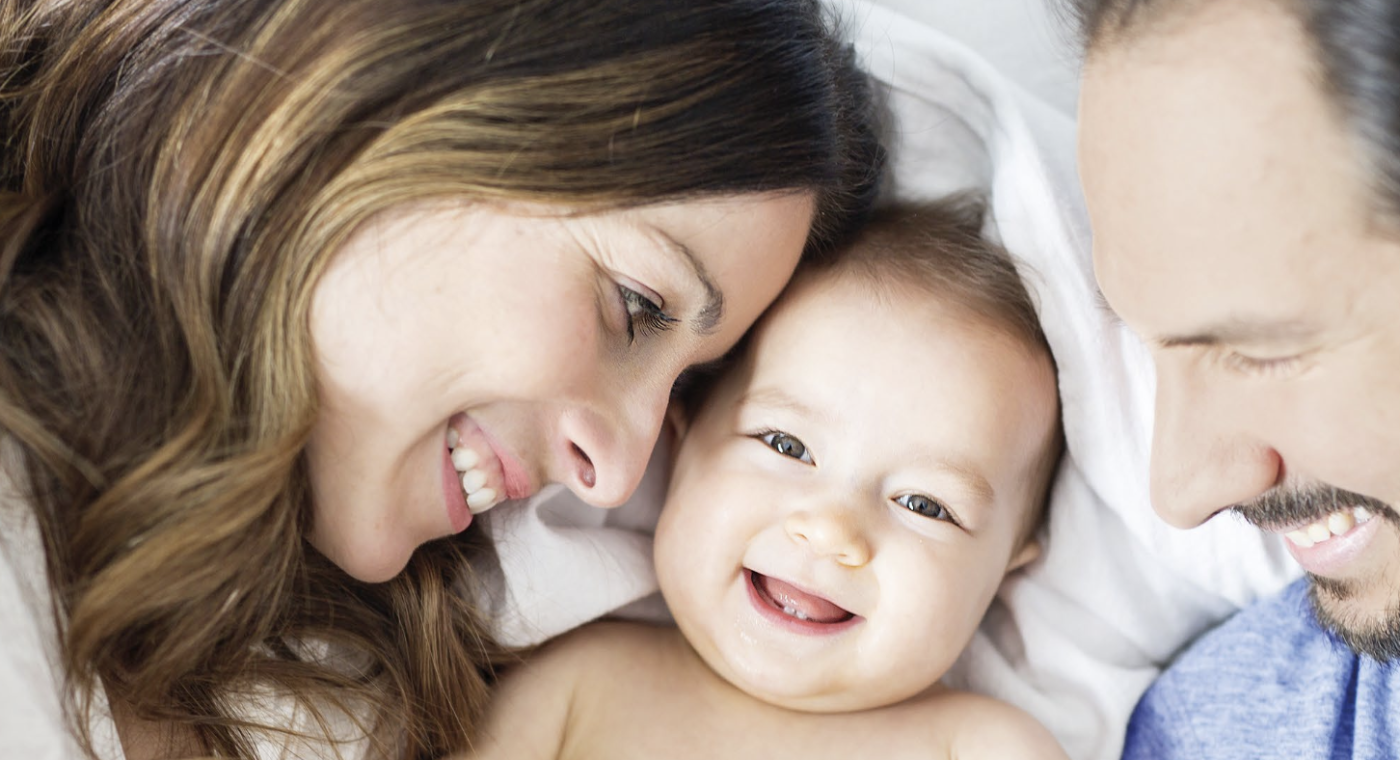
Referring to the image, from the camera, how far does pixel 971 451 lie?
1440mm

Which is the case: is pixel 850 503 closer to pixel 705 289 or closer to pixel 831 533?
pixel 831 533

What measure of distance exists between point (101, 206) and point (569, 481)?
0.55 metres

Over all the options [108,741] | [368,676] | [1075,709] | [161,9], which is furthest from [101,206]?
[1075,709]

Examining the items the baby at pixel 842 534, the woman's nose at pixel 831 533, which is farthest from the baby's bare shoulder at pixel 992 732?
the woman's nose at pixel 831 533

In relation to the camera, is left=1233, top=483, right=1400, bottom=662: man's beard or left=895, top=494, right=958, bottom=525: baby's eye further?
left=895, top=494, right=958, bottom=525: baby's eye

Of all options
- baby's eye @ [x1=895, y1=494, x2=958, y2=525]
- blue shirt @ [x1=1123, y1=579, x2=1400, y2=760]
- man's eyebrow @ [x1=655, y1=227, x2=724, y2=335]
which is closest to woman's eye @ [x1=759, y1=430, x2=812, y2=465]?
baby's eye @ [x1=895, y1=494, x2=958, y2=525]

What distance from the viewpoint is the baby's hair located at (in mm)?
1501

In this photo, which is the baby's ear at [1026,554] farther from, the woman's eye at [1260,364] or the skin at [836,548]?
the woman's eye at [1260,364]

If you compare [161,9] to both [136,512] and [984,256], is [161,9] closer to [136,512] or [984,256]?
[136,512]

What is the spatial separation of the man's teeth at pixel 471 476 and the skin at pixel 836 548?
268 mm

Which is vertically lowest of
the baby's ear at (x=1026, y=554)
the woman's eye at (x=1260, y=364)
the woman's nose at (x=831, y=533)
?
the baby's ear at (x=1026, y=554)

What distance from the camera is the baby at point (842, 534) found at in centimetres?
142

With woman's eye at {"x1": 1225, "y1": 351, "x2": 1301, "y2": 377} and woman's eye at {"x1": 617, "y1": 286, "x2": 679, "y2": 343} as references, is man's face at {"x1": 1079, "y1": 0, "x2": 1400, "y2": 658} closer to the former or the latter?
woman's eye at {"x1": 1225, "y1": 351, "x2": 1301, "y2": 377}

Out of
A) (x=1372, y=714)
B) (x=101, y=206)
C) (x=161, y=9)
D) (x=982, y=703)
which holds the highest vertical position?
(x=161, y=9)
